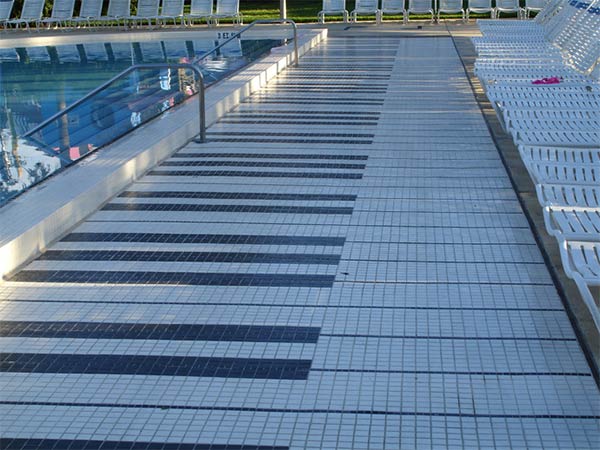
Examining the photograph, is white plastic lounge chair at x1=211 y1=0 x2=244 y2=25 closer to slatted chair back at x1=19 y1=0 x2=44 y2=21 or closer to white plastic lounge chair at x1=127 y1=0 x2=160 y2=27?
white plastic lounge chair at x1=127 y1=0 x2=160 y2=27

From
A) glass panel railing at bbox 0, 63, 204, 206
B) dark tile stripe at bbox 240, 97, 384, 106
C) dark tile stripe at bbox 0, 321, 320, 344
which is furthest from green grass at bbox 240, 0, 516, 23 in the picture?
dark tile stripe at bbox 0, 321, 320, 344

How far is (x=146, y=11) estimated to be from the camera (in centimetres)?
1909

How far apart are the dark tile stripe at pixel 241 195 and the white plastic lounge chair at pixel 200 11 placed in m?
13.5

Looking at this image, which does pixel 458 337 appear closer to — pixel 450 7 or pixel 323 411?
pixel 323 411

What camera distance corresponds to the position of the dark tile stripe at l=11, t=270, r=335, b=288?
433 centimetres

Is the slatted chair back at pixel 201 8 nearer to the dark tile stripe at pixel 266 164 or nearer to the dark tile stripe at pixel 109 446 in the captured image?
the dark tile stripe at pixel 266 164

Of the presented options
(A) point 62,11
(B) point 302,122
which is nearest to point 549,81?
(B) point 302,122

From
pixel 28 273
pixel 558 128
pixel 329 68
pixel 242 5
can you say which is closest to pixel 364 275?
pixel 28 273

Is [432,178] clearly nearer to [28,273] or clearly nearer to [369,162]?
[369,162]

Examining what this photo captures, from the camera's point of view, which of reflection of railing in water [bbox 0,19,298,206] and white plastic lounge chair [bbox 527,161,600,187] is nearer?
white plastic lounge chair [bbox 527,161,600,187]

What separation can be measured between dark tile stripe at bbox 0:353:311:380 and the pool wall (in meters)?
0.96

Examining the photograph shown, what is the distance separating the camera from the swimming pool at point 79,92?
20.7 ft

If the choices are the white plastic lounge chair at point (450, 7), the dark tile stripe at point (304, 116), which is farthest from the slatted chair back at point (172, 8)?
the dark tile stripe at point (304, 116)

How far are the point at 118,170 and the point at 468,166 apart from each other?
2471 millimetres
